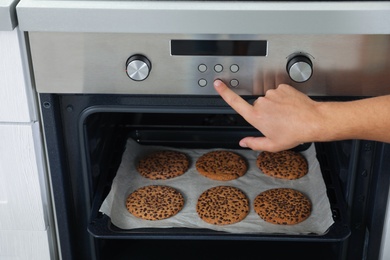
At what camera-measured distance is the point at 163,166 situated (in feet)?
6.45

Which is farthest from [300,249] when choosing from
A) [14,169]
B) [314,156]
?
[14,169]

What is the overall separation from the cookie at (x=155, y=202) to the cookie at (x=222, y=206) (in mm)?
66

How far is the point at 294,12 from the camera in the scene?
1379mm

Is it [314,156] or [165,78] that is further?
[314,156]

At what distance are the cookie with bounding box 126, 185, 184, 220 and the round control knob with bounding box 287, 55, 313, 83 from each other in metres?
0.54

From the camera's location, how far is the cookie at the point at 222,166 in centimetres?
192

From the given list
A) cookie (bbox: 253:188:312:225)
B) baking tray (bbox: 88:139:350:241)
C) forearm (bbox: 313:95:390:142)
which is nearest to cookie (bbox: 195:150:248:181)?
cookie (bbox: 253:188:312:225)

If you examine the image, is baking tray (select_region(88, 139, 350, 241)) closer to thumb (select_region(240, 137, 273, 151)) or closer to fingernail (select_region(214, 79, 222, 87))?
thumb (select_region(240, 137, 273, 151))

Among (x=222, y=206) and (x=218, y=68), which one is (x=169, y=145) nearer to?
(x=222, y=206)

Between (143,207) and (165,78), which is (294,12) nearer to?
(165,78)

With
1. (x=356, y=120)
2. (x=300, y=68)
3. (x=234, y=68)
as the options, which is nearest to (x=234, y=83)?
(x=234, y=68)

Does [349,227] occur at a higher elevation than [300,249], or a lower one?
higher

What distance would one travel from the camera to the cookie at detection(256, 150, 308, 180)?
1932mm

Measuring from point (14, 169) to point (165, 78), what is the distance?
1.44 ft
